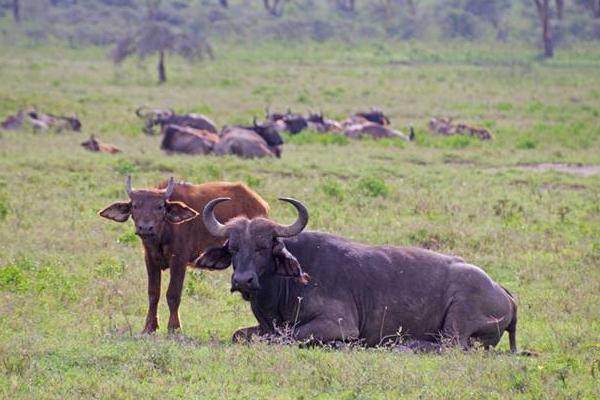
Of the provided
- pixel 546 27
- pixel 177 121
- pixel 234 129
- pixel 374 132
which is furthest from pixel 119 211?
pixel 546 27

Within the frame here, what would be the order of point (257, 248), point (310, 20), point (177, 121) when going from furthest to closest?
point (310, 20) < point (177, 121) < point (257, 248)

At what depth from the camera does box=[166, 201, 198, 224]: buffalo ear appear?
9.04m

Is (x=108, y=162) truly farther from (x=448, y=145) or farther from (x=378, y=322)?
(x=378, y=322)

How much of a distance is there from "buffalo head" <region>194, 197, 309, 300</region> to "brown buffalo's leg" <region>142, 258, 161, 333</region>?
844 mm

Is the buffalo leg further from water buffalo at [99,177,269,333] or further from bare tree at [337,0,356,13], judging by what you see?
bare tree at [337,0,356,13]

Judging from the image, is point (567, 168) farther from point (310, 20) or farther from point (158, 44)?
point (310, 20)

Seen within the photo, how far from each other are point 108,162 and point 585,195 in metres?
7.22

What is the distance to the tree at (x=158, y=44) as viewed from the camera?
3847 centimetres

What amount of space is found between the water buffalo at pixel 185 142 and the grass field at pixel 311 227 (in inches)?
22.4

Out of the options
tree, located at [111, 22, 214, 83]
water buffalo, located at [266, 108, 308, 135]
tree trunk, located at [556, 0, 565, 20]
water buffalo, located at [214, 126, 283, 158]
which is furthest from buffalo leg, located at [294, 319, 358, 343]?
tree trunk, located at [556, 0, 565, 20]

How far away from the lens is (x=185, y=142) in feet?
69.7

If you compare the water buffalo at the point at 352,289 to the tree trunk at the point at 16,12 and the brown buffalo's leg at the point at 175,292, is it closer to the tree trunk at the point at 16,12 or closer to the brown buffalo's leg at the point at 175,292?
the brown buffalo's leg at the point at 175,292

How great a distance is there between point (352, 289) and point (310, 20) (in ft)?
173

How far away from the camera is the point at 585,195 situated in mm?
16719
